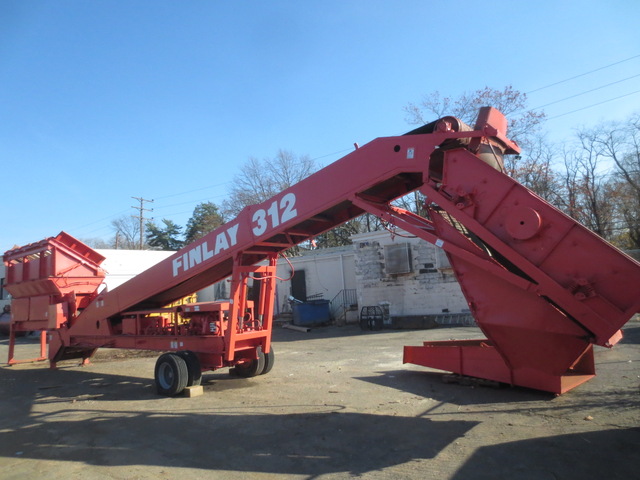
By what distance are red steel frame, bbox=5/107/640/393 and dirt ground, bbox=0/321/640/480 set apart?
2.22ft

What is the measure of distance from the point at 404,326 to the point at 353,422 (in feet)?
42.6

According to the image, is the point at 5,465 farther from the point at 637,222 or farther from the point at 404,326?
the point at 637,222

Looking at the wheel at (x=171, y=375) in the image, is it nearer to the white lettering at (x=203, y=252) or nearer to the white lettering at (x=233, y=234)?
the white lettering at (x=203, y=252)

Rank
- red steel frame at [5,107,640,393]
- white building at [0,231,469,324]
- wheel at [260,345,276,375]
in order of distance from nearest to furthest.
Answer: red steel frame at [5,107,640,393], wheel at [260,345,276,375], white building at [0,231,469,324]

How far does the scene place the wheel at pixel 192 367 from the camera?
725cm

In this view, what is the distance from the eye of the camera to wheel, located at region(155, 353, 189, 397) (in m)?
7.07

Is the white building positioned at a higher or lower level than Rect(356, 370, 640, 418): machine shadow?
higher

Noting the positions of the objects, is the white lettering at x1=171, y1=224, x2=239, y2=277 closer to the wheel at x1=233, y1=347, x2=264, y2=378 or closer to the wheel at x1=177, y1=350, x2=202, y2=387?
the wheel at x1=177, y1=350, x2=202, y2=387

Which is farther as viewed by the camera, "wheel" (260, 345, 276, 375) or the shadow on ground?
"wheel" (260, 345, 276, 375)

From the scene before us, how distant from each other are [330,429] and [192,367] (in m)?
3.13

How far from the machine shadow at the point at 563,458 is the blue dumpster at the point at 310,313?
15938mm

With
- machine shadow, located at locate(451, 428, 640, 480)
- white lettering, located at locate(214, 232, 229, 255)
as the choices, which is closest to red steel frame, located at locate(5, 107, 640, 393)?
white lettering, located at locate(214, 232, 229, 255)

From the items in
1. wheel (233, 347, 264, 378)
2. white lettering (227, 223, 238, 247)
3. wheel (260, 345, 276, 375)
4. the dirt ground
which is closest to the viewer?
the dirt ground

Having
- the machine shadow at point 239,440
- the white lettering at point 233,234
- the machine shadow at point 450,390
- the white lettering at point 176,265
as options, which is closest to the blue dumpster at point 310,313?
the machine shadow at point 450,390
